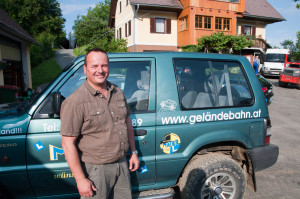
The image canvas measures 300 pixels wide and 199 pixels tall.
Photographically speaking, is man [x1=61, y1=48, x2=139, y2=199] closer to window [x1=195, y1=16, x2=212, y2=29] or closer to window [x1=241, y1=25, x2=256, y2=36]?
window [x1=195, y1=16, x2=212, y2=29]

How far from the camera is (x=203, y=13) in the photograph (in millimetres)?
21766

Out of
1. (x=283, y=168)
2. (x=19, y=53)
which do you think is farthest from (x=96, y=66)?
(x=19, y=53)

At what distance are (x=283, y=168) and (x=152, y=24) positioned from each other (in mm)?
19812

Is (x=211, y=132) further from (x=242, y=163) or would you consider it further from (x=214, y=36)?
(x=214, y=36)

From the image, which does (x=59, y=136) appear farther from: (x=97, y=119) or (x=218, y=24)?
(x=218, y=24)

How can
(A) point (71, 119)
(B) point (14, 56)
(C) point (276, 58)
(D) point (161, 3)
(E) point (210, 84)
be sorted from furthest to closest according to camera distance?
(D) point (161, 3) < (C) point (276, 58) < (B) point (14, 56) < (E) point (210, 84) < (A) point (71, 119)

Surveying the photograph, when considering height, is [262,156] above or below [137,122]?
below

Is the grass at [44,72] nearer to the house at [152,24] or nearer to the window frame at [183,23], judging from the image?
the house at [152,24]

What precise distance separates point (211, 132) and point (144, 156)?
88 cm

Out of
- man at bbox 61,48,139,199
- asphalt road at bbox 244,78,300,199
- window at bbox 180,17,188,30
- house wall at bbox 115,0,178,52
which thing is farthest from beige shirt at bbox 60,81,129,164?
window at bbox 180,17,188,30

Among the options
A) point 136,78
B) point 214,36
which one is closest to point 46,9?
point 214,36

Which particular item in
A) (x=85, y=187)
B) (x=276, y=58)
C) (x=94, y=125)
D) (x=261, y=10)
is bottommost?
(x=85, y=187)

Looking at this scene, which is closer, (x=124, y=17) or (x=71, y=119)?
(x=71, y=119)

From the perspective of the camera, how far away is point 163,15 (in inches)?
896
